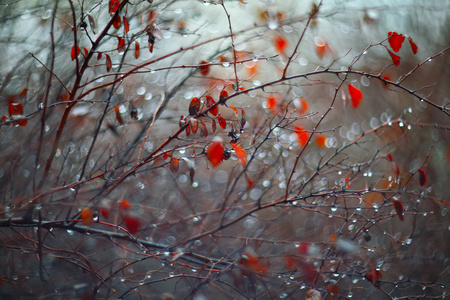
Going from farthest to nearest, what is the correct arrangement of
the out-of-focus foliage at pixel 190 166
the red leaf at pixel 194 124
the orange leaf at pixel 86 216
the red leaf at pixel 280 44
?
the red leaf at pixel 280 44 < the out-of-focus foliage at pixel 190 166 < the red leaf at pixel 194 124 < the orange leaf at pixel 86 216

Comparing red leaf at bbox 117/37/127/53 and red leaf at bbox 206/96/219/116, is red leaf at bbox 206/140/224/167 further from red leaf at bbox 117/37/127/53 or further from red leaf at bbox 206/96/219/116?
red leaf at bbox 117/37/127/53

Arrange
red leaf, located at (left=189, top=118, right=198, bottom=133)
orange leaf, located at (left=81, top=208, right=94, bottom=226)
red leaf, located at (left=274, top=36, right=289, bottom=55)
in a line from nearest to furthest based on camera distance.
Result: orange leaf, located at (left=81, top=208, right=94, bottom=226)
red leaf, located at (left=189, top=118, right=198, bottom=133)
red leaf, located at (left=274, top=36, right=289, bottom=55)

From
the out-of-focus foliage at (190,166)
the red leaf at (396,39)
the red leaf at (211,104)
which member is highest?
the red leaf at (396,39)

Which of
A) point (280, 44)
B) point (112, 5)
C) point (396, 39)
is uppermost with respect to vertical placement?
point (112, 5)

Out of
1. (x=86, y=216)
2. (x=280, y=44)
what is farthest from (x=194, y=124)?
(x=280, y=44)

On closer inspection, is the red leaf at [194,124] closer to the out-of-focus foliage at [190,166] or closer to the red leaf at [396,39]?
the out-of-focus foliage at [190,166]

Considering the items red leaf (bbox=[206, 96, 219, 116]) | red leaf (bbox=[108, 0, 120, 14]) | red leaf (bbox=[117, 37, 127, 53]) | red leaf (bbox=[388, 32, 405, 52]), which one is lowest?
red leaf (bbox=[206, 96, 219, 116])

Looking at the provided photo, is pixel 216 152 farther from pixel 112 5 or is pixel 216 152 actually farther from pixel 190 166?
pixel 112 5

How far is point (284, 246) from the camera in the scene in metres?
2.68

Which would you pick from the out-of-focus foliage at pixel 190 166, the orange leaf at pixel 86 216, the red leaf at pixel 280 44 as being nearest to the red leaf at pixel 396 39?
the out-of-focus foliage at pixel 190 166

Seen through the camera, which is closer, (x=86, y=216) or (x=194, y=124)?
(x=86, y=216)

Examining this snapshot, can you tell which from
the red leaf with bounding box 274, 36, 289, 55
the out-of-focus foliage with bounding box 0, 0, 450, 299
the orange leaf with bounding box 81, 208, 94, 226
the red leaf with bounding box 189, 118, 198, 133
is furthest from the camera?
the red leaf with bounding box 274, 36, 289, 55

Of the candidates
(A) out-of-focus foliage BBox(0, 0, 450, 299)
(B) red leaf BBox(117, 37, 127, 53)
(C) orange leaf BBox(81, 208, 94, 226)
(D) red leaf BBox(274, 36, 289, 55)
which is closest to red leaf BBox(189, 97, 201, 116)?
(A) out-of-focus foliage BBox(0, 0, 450, 299)

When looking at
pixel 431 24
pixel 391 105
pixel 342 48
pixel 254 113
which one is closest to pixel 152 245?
pixel 254 113
